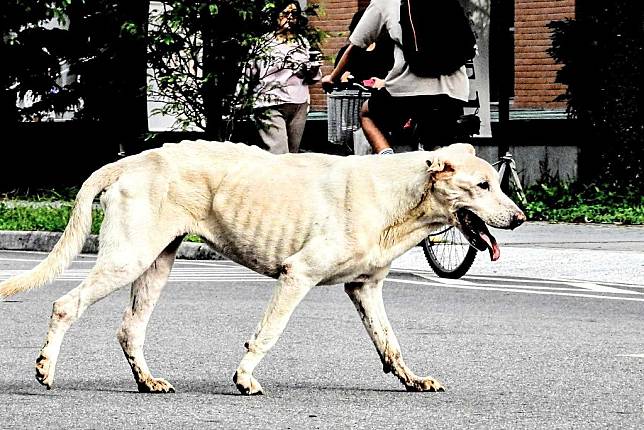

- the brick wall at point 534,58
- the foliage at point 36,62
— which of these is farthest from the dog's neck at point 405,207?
the foliage at point 36,62

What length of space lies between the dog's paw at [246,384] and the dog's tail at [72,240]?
97cm

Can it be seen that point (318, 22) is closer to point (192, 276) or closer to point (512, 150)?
point (512, 150)

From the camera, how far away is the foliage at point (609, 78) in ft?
61.7

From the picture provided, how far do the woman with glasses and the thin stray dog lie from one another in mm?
8655

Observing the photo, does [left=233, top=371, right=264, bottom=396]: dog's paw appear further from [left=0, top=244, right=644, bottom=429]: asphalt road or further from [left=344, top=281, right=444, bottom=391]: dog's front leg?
[left=344, top=281, right=444, bottom=391]: dog's front leg

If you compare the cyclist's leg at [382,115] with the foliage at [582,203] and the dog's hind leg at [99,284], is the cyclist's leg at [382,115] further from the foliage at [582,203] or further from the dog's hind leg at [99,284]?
the foliage at [582,203]

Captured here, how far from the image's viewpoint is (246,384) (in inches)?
271

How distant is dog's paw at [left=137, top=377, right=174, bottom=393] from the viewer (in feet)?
23.2

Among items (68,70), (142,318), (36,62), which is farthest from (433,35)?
(68,70)

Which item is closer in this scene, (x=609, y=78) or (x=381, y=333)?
(x=381, y=333)

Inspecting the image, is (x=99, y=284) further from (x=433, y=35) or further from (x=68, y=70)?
(x=68, y=70)

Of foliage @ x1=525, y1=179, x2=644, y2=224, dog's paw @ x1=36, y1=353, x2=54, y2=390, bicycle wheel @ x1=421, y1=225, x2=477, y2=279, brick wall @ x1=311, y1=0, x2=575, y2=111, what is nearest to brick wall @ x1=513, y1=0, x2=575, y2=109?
brick wall @ x1=311, y1=0, x2=575, y2=111

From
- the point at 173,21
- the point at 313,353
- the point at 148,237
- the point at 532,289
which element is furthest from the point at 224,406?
the point at 173,21

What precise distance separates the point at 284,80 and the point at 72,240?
8.75 m
